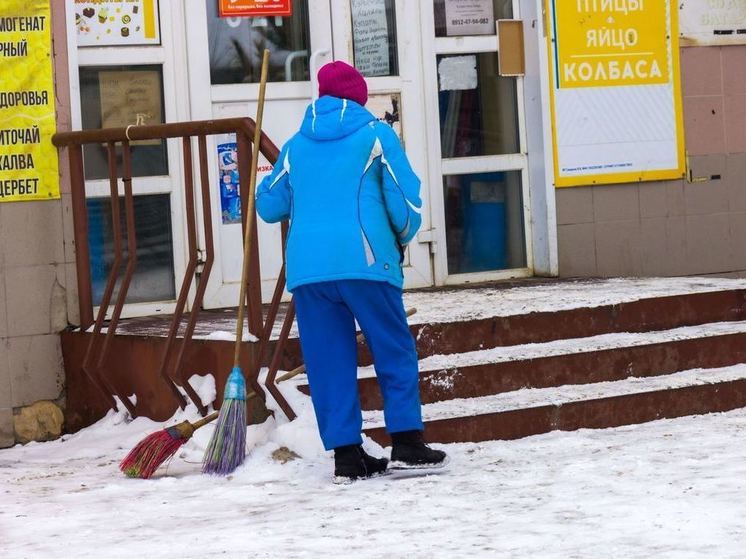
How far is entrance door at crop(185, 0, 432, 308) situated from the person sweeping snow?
2310 millimetres

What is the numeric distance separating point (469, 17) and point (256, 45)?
129cm

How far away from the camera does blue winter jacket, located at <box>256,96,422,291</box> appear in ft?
17.4

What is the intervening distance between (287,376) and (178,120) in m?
2.17

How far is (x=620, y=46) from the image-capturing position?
8.46 meters

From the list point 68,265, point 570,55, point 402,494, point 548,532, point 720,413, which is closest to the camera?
point 548,532

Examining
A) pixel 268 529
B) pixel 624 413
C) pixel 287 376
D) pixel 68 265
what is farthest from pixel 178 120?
pixel 268 529

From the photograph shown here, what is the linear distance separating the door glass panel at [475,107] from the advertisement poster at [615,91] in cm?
29

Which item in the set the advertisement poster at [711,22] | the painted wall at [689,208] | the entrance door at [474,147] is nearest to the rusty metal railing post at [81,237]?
the entrance door at [474,147]

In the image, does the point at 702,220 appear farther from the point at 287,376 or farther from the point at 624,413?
the point at 287,376

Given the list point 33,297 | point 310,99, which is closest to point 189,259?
point 33,297

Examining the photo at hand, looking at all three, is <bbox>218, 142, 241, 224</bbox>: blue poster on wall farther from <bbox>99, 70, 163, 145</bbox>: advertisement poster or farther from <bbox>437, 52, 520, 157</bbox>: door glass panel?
<bbox>437, 52, 520, 157</bbox>: door glass panel

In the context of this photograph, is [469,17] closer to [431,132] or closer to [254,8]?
[431,132]

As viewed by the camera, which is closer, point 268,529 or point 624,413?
point 268,529

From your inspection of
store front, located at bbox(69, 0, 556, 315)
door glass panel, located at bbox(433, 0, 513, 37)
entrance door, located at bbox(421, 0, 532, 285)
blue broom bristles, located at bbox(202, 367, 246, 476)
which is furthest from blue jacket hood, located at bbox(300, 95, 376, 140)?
door glass panel, located at bbox(433, 0, 513, 37)
